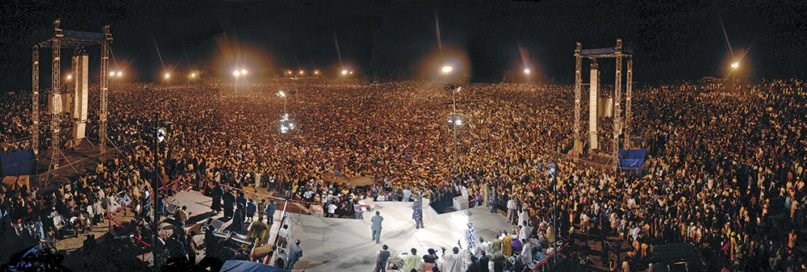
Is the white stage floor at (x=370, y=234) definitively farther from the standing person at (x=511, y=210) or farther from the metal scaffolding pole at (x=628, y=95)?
the metal scaffolding pole at (x=628, y=95)

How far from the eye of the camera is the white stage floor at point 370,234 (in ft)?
41.0

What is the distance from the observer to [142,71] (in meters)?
37.9

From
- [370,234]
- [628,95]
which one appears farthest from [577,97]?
[370,234]

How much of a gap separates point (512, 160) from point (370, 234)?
897 cm

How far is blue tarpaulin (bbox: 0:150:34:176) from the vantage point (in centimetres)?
1681

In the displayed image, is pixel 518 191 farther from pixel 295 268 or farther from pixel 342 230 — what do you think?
pixel 295 268

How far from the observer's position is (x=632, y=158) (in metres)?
21.3

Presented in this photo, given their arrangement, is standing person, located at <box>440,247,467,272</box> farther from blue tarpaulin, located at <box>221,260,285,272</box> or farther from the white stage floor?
blue tarpaulin, located at <box>221,260,285,272</box>

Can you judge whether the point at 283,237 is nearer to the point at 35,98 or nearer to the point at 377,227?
the point at 377,227

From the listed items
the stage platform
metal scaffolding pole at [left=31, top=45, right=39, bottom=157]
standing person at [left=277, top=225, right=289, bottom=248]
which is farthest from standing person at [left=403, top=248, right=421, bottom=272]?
metal scaffolding pole at [left=31, top=45, right=39, bottom=157]

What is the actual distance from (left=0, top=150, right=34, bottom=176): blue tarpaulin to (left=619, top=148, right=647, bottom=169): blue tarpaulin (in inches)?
705

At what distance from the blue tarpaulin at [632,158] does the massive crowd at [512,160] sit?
42 cm

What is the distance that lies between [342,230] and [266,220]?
196 cm

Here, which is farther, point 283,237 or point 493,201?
point 493,201
